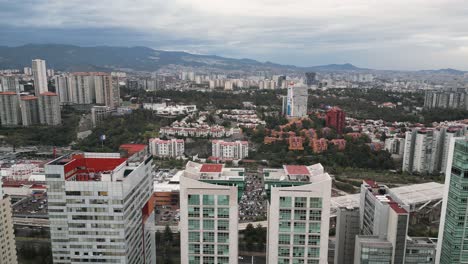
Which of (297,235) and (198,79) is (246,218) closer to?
(297,235)

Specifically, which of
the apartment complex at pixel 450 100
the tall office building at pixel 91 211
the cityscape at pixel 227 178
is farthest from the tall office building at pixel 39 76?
the apartment complex at pixel 450 100

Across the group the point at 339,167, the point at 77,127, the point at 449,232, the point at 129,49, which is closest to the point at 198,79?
the point at 77,127

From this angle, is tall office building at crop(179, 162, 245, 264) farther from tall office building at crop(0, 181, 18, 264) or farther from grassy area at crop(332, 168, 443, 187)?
grassy area at crop(332, 168, 443, 187)

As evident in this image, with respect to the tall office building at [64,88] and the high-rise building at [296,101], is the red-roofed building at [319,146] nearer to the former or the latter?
the high-rise building at [296,101]

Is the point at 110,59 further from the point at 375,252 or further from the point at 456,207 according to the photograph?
the point at 456,207

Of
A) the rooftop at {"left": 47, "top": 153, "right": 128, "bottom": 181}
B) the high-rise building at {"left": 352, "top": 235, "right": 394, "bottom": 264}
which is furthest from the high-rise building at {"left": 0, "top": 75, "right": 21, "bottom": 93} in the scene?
the high-rise building at {"left": 352, "top": 235, "right": 394, "bottom": 264}

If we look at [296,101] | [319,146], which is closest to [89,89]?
[296,101]
